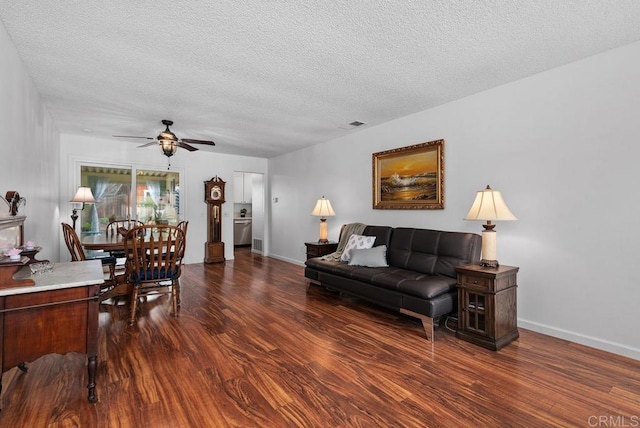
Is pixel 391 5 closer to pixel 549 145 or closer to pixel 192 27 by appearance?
pixel 192 27

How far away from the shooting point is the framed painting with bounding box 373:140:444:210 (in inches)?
155

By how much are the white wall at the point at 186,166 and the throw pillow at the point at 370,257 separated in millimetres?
4128

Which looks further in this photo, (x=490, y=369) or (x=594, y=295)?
(x=594, y=295)

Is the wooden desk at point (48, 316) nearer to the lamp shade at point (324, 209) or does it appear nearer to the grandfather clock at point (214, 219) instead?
the lamp shade at point (324, 209)

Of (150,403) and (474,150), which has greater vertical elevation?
(474,150)

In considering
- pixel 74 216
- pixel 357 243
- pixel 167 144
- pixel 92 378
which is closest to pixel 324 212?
pixel 357 243

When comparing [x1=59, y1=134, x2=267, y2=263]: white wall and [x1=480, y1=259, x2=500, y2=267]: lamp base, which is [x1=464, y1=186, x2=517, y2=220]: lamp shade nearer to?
[x1=480, y1=259, x2=500, y2=267]: lamp base

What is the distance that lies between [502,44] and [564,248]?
6.35 feet

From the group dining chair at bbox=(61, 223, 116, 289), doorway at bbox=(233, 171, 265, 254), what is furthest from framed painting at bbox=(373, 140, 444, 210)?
doorway at bbox=(233, 171, 265, 254)

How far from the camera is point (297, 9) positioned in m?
2.06

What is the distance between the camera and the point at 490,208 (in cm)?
291

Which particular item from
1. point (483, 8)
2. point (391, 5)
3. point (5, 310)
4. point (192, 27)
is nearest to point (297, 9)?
point (391, 5)

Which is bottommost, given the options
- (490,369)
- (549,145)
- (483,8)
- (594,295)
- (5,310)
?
(490,369)

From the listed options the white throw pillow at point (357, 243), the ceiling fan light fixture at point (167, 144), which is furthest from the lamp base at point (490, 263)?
the ceiling fan light fixture at point (167, 144)
